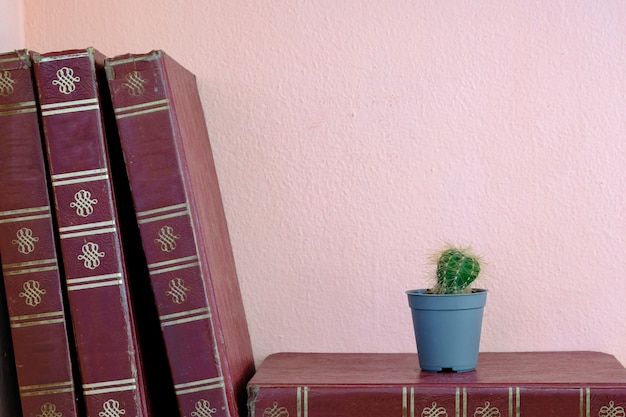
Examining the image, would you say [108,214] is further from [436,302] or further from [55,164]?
[436,302]

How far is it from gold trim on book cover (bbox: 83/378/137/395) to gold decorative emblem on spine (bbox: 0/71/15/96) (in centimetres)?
34

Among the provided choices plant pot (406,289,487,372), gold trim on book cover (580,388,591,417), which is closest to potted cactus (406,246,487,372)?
plant pot (406,289,487,372)

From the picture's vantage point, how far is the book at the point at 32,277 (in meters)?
0.94

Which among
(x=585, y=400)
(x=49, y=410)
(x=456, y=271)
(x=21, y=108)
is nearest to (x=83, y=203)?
(x=21, y=108)

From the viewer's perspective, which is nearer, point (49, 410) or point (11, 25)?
point (49, 410)

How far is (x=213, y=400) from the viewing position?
3.13 ft

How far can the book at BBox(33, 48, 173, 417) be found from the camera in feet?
3.07

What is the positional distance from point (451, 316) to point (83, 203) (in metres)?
0.45

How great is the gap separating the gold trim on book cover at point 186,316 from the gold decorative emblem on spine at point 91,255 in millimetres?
95

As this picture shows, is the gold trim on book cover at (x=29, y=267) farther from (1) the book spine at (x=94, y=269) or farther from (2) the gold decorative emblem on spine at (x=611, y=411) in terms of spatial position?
(2) the gold decorative emblem on spine at (x=611, y=411)

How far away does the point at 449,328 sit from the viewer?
1.03 meters

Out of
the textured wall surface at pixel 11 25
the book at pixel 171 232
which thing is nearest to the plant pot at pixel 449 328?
the book at pixel 171 232

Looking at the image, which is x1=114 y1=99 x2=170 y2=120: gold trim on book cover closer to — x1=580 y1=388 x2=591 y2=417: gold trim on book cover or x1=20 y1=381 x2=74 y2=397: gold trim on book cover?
x1=20 y1=381 x2=74 y2=397: gold trim on book cover

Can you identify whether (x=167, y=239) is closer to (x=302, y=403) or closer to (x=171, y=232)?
(x=171, y=232)
